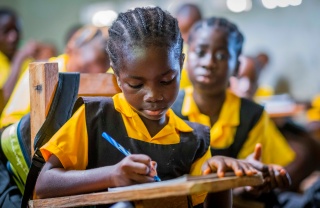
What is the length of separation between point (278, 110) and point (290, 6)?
2289mm

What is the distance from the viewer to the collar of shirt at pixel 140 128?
1.91 metres

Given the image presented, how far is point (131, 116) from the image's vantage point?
1.91 meters

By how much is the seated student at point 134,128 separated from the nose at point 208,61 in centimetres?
65

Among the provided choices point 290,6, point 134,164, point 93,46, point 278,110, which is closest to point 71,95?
point 134,164

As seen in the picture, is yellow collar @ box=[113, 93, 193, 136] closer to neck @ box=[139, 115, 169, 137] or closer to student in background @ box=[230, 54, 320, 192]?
neck @ box=[139, 115, 169, 137]

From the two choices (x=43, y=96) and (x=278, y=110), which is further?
(x=278, y=110)

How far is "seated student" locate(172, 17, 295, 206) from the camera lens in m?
2.55

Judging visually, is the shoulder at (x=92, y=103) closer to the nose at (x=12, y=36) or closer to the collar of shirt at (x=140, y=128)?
the collar of shirt at (x=140, y=128)

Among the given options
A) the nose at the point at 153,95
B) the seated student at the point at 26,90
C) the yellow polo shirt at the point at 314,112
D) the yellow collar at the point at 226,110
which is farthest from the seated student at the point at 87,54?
the yellow polo shirt at the point at 314,112

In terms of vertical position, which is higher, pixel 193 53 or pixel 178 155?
pixel 193 53

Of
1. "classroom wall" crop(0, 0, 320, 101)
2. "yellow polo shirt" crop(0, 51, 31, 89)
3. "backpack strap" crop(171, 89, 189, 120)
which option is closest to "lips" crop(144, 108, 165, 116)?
"backpack strap" crop(171, 89, 189, 120)

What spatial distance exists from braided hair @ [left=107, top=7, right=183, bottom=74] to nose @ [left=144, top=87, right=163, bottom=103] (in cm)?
12

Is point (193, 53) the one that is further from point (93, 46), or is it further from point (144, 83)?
point (144, 83)

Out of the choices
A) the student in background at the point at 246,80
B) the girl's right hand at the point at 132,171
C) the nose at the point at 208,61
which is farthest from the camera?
the student in background at the point at 246,80
